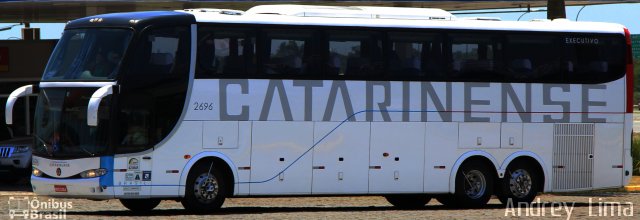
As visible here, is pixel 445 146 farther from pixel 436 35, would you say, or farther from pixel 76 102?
pixel 76 102

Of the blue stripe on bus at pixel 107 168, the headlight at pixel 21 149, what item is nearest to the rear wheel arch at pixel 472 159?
the blue stripe on bus at pixel 107 168

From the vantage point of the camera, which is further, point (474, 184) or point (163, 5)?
point (163, 5)

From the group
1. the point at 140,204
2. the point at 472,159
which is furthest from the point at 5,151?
the point at 472,159

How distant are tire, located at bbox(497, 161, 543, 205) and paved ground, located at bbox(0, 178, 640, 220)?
26 centimetres

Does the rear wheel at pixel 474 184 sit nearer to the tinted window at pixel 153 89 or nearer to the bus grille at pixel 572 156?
the bus grille at pixel 572 156

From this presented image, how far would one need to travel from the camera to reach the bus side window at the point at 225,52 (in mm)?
21094

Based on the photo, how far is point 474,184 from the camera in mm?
23750

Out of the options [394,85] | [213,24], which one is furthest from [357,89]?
[213,24]

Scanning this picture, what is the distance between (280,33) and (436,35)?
286 centimetres

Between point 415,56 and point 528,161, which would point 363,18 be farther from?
point 528,161

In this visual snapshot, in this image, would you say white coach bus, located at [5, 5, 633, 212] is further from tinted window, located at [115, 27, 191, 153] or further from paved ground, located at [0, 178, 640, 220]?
paved ground, located at [0, 178, 640, 220]

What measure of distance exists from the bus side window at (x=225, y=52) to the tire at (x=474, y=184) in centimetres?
442

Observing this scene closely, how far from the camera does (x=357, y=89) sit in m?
22.3

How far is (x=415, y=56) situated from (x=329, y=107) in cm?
177
